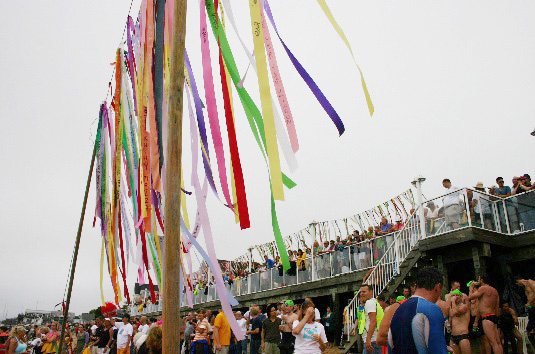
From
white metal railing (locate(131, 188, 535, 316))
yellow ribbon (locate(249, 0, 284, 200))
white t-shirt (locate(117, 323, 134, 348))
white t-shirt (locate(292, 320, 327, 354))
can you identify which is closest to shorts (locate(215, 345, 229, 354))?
white t-shirt (locate(117, 323, 134, 348))

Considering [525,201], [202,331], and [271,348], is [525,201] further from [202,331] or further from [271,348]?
[202,331]

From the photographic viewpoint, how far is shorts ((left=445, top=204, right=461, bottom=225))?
Answer: 11.9 m

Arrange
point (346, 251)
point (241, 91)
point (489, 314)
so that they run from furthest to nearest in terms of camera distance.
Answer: point (346, 251), point (489, 314), point (241, 91)

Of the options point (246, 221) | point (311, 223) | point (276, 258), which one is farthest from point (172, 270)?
point (276, 258)

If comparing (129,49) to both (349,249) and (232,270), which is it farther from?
(232,270)

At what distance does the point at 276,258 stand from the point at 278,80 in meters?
19.9

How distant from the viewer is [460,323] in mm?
7215

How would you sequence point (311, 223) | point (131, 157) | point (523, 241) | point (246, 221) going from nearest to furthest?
point (246, 221) → point (131, 157) → point (523, 241) → point (311, 223)

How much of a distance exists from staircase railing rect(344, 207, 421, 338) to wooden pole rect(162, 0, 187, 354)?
11356mm

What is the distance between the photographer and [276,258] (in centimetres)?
2230

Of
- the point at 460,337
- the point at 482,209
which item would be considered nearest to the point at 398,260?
the point at 482,209

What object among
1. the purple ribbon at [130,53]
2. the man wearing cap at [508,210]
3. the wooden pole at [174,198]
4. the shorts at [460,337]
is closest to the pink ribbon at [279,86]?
the wooden pole at [174,198]

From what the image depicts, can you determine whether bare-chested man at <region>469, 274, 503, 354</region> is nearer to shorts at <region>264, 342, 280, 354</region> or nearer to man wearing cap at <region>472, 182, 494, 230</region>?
shorts at <region>264, 342, 280, 354</region>

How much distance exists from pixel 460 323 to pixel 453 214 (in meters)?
5.36
